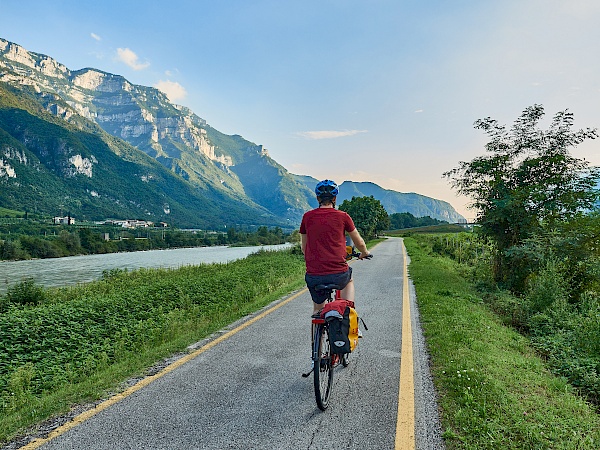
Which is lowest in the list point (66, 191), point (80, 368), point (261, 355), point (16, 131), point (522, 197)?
point (80, 368)

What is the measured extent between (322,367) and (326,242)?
1389 mm

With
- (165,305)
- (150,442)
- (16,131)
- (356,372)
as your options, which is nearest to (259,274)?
(165,305)

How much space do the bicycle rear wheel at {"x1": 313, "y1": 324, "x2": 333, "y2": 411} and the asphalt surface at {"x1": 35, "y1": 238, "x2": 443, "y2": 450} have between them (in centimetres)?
15

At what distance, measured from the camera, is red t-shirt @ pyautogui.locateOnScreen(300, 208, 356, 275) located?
14.4ft

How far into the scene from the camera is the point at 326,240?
4387 millimetres

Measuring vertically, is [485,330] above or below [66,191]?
below

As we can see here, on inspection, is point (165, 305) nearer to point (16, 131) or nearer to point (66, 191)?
point (66, 191)

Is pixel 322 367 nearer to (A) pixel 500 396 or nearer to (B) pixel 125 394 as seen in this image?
(A) pixel 500 396

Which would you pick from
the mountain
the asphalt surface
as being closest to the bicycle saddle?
the asphalt surface

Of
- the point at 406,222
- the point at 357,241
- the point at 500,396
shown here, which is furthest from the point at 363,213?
the point at 406,222

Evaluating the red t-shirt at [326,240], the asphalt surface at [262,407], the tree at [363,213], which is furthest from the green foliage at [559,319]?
the tree at [363,213]

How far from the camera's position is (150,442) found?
3.30 m

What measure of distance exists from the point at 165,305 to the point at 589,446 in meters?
10.2

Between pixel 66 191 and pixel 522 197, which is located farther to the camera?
pixel 66 191
